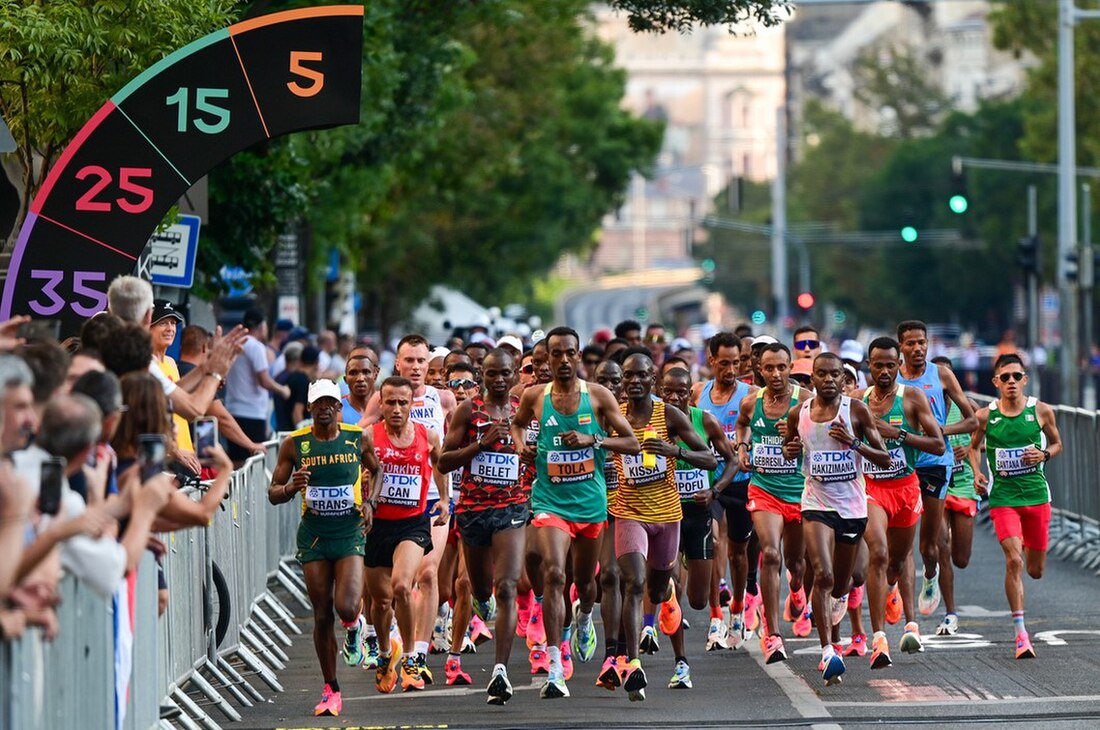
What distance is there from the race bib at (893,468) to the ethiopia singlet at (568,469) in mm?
2137

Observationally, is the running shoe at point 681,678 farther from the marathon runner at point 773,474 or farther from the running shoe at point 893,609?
the running shoe at point 893,609

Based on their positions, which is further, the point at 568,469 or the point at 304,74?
the point at 304,74

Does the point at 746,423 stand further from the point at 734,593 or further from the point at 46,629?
the point at 46,629

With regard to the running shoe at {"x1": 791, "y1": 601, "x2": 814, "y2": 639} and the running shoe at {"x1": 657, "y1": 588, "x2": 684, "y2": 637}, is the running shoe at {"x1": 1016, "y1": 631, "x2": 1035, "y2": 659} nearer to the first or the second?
the running shoe at {"x1": 791, "y1": 601, "x2": 814, "y2": 639}

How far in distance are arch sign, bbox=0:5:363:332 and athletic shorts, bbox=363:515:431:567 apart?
1960mm

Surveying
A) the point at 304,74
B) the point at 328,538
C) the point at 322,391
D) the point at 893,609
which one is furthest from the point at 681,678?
the point at 304,74

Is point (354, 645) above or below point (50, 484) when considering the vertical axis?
below

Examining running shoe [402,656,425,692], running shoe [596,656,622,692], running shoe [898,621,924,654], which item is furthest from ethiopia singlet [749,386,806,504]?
running shoe [402,656,425,692]

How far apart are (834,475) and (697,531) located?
3.07 ft

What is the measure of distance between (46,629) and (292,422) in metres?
15.5

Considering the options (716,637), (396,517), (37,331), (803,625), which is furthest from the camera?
(803,625)

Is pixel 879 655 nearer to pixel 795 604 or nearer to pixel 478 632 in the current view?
pixel 795 604

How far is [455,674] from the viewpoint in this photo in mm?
13820

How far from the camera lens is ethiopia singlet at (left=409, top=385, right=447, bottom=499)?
14.2 meters
